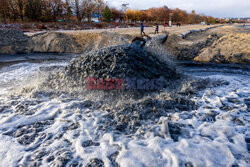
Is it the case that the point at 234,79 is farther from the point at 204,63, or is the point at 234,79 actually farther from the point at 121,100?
the point at 121,100

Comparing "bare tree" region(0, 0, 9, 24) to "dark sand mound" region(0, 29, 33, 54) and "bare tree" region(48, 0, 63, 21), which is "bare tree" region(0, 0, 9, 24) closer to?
"bare tree" region(48, 0, 63, 21)

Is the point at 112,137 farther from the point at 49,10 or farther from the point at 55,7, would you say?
the point at 55,7

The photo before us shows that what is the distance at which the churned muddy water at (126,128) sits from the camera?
90.4 inches

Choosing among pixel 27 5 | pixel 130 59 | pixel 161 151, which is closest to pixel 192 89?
pixel 130 59

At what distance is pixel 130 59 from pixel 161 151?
2.98m

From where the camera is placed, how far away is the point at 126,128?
9.84 feet

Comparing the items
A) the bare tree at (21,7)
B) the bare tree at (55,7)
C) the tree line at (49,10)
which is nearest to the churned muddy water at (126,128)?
the tree line at (49,10)

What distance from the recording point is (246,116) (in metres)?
3.39

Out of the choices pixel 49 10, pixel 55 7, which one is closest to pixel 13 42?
pixel 49 10

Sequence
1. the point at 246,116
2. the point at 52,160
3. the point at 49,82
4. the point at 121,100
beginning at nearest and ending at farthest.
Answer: the point at 52,160
the point at 246,116
the point at 121,100
the point at 49,82

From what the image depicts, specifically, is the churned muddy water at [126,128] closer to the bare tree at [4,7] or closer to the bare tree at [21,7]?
the bare tree at [4,7]

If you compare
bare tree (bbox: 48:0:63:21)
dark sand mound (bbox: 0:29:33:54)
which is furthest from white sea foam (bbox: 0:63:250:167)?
bare tree (bbox: 48:0:63:21)

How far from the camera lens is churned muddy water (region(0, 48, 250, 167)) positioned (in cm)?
229

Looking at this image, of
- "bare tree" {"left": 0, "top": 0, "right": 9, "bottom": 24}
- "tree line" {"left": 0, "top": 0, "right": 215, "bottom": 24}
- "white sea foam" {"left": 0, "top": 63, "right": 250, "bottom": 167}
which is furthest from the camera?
"tree line" {"left": 0, "top": 0, "right": 215, "bottom": 24}
